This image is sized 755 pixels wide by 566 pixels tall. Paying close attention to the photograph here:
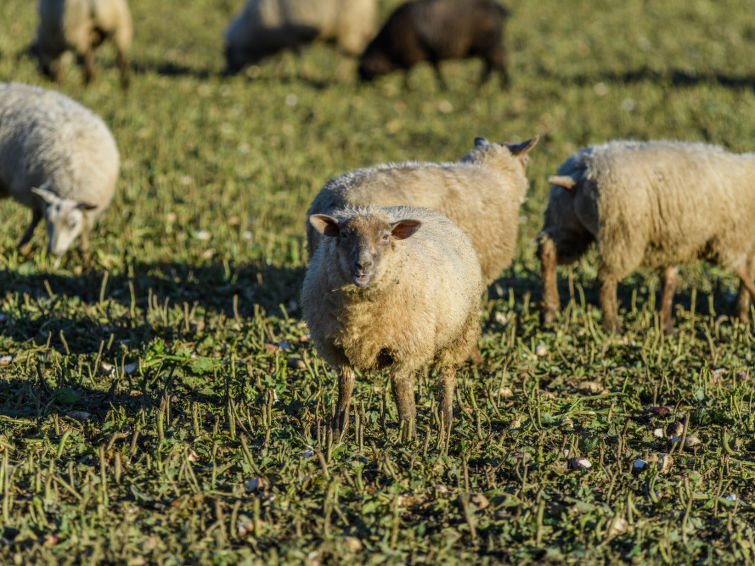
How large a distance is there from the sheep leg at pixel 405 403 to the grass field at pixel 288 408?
81 millimetres

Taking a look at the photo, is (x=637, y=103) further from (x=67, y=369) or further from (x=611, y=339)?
(x=67, y=369)

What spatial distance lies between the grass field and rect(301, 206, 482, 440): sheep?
0.40 metres

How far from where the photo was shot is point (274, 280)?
723cm

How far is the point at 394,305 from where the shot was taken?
4508 mm

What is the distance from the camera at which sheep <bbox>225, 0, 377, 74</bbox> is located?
48.0 ft

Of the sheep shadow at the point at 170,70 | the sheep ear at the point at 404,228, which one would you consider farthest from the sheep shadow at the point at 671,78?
the sheep ear at the point at 404,228

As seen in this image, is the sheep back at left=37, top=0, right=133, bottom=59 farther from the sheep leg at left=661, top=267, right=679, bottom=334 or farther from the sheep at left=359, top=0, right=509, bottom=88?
the sheep leg at left=661, top=267, right=679, bottom=334

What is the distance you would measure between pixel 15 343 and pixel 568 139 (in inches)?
331

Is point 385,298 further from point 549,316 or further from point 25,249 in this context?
point 25,249

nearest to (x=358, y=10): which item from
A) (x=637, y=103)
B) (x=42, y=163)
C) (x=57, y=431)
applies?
(x=637, y=103)

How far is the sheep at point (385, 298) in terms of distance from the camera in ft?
14.3

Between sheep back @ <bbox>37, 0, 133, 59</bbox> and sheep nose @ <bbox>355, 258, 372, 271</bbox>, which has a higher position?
sheep back @ <bbox>37, 0, 133, 59</bbox>

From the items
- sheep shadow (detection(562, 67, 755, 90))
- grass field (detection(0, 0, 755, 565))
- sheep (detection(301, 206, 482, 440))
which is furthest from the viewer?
sheep shadow (detection(562, 67, 755, 90))

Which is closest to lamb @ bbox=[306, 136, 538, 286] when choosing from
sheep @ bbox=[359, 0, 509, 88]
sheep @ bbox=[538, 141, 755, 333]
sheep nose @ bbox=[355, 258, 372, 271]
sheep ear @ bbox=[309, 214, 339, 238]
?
sheep @ bbox=[538, 141, 755, 333]
